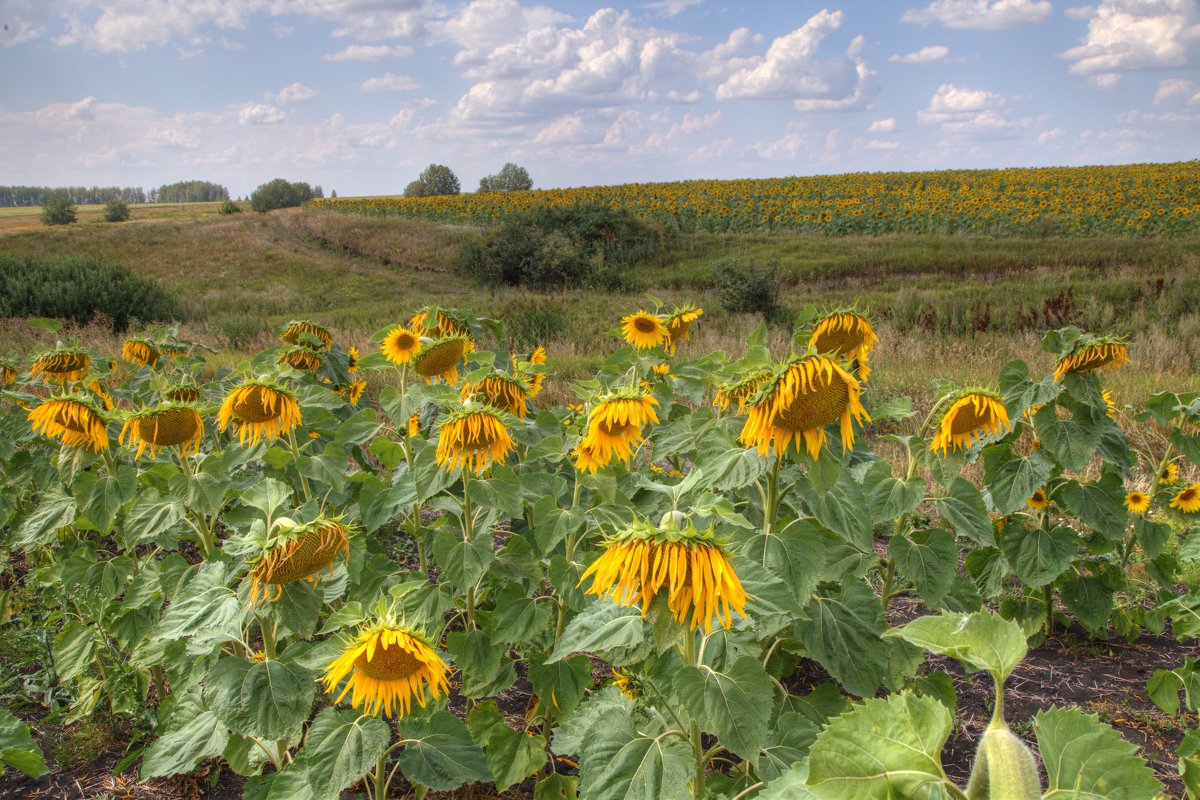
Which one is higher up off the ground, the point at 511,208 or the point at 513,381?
the point at 511,208

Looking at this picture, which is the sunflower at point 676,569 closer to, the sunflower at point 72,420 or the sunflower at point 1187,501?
the sunflower at point 72,420

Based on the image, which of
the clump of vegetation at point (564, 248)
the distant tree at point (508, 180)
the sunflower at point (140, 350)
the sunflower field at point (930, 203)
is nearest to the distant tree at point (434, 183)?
the distant tree at point (508, 180)

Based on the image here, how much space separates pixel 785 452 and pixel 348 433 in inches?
63.3

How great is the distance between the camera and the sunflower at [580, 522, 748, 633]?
1.36 metres

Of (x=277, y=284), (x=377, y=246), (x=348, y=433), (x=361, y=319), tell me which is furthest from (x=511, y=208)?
(x=348, y=433)

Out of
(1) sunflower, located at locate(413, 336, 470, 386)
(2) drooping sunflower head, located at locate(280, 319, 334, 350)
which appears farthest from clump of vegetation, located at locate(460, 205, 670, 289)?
(1) sunflower, located at locate(413, 336, 470, 386)

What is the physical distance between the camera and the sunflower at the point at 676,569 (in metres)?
1.36

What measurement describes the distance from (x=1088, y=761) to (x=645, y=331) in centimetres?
290

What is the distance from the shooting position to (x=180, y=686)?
7.82ft

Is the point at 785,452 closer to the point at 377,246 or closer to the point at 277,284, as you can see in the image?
the point at 277,284

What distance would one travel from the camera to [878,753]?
688 mm

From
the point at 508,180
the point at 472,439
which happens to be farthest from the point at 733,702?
the point at 508,180

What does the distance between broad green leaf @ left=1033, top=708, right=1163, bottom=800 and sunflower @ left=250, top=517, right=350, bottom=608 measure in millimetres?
1471

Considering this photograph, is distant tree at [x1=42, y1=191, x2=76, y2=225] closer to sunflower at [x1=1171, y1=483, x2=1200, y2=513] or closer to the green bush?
the green bush
